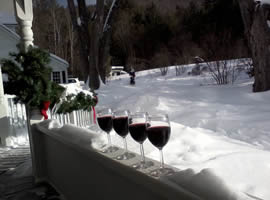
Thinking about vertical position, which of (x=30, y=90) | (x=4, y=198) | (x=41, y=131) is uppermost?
(x=30, y=90)

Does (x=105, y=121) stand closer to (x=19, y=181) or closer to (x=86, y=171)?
(x=86, y=171)

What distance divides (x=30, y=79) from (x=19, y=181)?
1250 millimetres

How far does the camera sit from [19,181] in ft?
10.4

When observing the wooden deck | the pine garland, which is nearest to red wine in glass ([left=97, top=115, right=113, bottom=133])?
the wooden deck

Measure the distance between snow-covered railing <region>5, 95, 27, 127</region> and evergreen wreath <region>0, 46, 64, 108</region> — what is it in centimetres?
213

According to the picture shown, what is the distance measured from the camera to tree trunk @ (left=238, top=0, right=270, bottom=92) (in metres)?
6.45

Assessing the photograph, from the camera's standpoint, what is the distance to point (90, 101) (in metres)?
4.50

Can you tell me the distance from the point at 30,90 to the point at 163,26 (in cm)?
2842

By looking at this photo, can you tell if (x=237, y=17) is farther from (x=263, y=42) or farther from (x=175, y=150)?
(x=175, y=150)

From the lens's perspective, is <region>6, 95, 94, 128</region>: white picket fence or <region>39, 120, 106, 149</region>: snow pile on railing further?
<region>6, 95, 94, 128</region>: white picket fence

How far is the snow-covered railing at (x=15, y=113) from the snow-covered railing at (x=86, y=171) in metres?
2.13

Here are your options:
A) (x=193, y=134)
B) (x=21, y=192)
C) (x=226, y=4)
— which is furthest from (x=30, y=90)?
(x=226, y=4)

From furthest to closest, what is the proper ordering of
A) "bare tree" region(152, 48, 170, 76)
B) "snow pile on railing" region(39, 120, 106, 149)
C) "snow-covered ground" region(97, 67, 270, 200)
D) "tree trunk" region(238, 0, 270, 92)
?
"bare tree" region(152, 48, 170, 76), "tree trunk" region(238, 0, 270, 92), "snow pile on railing" region(39, 120, 106, 149), "snow-covered ground" region(97, 67, 270, 200)

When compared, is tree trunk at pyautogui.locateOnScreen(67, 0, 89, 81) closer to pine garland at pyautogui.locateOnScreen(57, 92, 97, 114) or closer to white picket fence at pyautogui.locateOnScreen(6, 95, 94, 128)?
white picket fence at pyautogui.locateOnScreen(6, 95, 94, 128)
